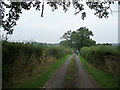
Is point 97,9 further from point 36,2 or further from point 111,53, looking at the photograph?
point 111,53

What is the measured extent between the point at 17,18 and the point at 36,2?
5.22ft

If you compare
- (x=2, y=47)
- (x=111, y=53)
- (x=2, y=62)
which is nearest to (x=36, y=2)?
(x=2, y=47)

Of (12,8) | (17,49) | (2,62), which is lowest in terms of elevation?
(2,62)

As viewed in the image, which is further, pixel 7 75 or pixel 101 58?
pixel 101 58

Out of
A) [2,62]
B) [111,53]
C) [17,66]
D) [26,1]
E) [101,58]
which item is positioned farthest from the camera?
[101,58]

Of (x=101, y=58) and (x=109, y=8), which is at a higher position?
(x=109, y=8)

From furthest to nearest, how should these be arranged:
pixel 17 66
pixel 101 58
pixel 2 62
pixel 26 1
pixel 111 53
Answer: pixel 101 58 < pixel 111 53 < pixel 26 1 < pixel 17 66 < pixel 2 62

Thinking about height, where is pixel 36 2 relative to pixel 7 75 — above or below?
above

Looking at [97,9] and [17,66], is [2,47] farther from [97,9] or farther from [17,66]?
[97,9]

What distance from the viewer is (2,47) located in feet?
23.4

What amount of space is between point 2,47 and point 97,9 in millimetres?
6148

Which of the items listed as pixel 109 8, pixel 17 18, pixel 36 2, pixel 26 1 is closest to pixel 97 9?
pixel 109 8

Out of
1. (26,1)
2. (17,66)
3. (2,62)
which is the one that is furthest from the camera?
(26,1)

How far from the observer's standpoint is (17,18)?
9.31 metres
